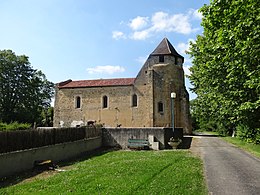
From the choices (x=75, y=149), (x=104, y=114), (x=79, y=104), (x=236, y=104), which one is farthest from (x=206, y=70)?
(x=79, y=104)

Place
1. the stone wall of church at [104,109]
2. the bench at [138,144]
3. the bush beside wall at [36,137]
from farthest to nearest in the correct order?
the stone wall of church at [104,109]
the bench at [138,144]
the bush beside wall at [36,137]

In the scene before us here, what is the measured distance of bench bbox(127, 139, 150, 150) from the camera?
20125 mm

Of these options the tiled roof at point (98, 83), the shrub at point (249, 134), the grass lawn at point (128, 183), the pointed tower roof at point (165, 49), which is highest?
the pointed tower roof at point (165, 49)

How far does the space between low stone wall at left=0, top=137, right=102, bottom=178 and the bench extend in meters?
3.27

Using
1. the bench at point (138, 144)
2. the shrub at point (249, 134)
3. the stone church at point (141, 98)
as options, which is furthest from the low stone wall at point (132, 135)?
the stone church at point (141, 98)

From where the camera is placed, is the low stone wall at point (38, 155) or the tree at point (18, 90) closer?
the low stone wall at point (38, 155)

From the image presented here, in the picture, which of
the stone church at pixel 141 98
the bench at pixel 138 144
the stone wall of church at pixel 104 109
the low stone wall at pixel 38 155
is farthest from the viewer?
the stone wall of church at pixel 104 109

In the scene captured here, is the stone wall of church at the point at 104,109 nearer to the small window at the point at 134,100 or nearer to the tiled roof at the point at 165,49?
the small window at the point at 134,100

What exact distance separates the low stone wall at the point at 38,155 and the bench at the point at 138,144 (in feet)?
10.7

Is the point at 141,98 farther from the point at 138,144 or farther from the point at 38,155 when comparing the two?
the point at 38,155

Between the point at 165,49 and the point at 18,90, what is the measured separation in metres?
29.8

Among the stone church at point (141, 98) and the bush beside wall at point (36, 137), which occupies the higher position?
the stone church at point (141, 98)

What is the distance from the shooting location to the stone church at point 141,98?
115ft

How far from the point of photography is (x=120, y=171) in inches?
412
